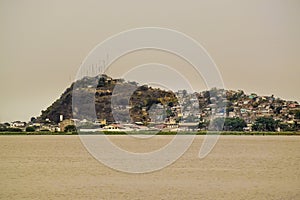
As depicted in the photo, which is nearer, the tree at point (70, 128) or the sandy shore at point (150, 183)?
the sandy shore at point (150, 183)

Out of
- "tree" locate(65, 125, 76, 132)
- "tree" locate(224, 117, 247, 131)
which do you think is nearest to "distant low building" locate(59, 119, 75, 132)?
"tree" locate(65, 125, 76, 132)

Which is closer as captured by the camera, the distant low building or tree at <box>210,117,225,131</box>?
tree at <box>210,117,225,131</box>

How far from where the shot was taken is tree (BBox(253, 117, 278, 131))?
195 feet

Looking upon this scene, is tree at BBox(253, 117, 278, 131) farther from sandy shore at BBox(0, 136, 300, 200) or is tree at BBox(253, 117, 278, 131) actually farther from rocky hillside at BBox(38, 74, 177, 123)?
sandy shore at BBox(0, 136, 300, 200)

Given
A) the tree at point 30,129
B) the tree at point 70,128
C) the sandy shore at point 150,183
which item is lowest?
the sandy shore at point 150,183

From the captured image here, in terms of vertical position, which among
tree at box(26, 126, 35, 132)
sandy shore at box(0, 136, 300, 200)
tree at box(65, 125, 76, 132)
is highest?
tree at box(26, 126, 35, 132)

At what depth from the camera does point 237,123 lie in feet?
191

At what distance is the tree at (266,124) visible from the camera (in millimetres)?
59531

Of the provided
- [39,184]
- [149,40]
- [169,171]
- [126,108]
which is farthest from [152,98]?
[39,184]

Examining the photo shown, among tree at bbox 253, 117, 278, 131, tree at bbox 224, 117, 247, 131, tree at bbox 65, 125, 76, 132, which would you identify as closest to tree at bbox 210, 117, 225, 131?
tree at bbox 224, 117, 247, 131

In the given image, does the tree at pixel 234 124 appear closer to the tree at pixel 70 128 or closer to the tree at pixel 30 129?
the tree at pixel 70 128

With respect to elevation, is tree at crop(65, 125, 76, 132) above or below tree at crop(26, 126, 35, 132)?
below

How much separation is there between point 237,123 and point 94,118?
45.5 ft

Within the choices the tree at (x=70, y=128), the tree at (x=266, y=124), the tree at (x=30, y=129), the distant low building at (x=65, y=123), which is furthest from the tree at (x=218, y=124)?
the tree at (x=30, y=129)
